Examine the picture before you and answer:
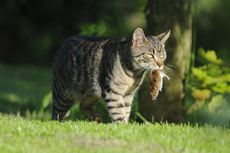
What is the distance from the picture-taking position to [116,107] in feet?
29.9

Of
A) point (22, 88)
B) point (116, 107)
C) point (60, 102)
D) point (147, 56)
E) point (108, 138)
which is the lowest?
point (108, 138)

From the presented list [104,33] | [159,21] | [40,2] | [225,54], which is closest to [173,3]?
[159,21]

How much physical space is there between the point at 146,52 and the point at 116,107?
83 cm

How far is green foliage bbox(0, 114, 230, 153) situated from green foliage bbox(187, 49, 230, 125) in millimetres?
2239

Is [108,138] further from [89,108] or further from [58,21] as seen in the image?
[58,21]

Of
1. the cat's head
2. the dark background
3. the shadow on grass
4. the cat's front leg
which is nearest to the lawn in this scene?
the cat's front leg

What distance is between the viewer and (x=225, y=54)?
810 inches

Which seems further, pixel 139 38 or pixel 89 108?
pixel 89 108

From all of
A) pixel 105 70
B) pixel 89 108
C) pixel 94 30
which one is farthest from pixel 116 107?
pixel 94 30

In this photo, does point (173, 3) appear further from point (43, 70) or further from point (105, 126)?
point (43, 70)

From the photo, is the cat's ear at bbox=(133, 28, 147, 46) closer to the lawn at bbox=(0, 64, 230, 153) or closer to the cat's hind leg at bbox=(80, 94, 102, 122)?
the cat's hind leg at bbox=(80, 94, 102, 122)

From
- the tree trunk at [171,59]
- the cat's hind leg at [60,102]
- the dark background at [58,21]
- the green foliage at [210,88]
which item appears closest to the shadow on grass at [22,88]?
the dark background at [58,21]

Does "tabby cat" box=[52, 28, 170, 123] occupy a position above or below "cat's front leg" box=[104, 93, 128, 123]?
above

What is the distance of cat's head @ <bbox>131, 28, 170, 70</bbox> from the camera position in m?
9.20
